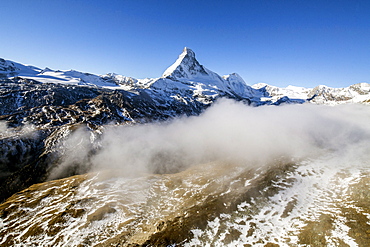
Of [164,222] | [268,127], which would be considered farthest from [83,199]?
[268,127]

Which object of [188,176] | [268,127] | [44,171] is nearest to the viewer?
[188,176]

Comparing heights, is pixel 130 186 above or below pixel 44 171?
above

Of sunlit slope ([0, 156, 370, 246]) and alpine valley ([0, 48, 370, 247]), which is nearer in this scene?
sunlit slope ([0, 156, 370, 246])

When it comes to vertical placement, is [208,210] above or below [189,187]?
above

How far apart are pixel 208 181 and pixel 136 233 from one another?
21.1 meters

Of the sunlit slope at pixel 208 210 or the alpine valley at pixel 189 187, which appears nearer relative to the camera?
the sunlit slope at pixel 208 210

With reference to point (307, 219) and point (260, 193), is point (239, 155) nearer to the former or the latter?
point (260, 193)

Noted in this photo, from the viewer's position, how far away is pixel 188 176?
46938 millimetres

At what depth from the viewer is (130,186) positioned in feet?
138

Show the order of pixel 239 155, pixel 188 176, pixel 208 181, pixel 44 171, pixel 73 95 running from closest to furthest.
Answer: pixel 208 181
pixel 188 176
pixel 239 155
pixel 44 171
pixel 73 95

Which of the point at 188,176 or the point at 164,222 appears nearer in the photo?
the point at 164,222

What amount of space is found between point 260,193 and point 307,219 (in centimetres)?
837

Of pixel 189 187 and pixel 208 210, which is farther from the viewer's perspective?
pixel 189 187

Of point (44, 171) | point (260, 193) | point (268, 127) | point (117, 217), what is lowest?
point (44, 171)
